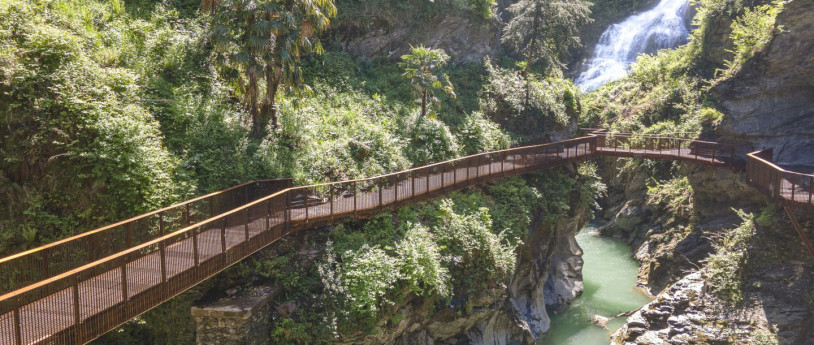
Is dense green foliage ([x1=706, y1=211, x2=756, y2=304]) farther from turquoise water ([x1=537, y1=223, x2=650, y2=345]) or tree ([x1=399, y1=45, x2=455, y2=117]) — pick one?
tree ([x1=399, y1=45, x2=455, y2=117])

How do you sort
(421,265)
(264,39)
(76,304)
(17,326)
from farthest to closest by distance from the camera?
(264,39), (421,265), (76,304), (17,326)

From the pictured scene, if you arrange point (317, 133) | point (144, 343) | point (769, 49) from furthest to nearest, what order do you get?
point (769, 49), point (317, 133), point (144, 343)

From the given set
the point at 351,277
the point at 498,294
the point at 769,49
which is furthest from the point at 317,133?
the point at 769,49

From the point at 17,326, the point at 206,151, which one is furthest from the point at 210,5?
the point at 17,326

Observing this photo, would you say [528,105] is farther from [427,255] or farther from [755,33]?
[427,255]

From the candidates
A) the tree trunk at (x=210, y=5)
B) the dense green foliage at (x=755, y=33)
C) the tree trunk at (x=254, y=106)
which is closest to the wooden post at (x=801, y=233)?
the dense green foliage at (x=755, y=33)

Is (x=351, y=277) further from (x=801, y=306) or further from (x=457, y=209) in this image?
(x=801, y=306)

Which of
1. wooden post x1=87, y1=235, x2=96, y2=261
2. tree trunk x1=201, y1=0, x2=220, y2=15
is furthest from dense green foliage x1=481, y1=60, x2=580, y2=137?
wooden post x1=87, y1=235, x2=96, y2=261
